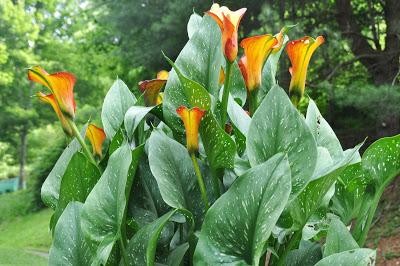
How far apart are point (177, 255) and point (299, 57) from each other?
54cm

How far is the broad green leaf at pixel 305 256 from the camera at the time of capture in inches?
50.0

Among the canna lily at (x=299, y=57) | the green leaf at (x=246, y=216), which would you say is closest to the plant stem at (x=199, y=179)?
Result: the green leaf at (x=246, y=216)

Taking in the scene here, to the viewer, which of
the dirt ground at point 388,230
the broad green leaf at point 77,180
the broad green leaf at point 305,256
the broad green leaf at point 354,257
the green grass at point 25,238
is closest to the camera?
the broad green leaf at point 354,257

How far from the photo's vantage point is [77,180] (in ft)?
3.87

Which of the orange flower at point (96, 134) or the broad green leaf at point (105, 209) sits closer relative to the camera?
the broad green leaf at point (105, 209)

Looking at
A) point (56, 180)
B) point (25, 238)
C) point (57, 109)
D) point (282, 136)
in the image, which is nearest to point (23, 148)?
point (25, 238)

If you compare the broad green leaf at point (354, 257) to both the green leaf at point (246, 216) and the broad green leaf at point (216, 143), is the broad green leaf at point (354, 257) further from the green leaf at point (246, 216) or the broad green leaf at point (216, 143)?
the broad green leaf at point (216, 143)

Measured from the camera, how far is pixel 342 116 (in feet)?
25.6

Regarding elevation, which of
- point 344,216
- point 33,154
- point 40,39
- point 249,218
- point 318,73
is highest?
point 249,218

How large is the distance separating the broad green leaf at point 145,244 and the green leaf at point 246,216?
10 cm

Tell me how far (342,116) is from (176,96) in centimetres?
701

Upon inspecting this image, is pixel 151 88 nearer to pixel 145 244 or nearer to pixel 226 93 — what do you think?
pixel 226 93

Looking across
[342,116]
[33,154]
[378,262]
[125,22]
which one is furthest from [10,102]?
[378,262]

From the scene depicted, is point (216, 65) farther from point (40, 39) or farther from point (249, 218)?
point (40, 39)
